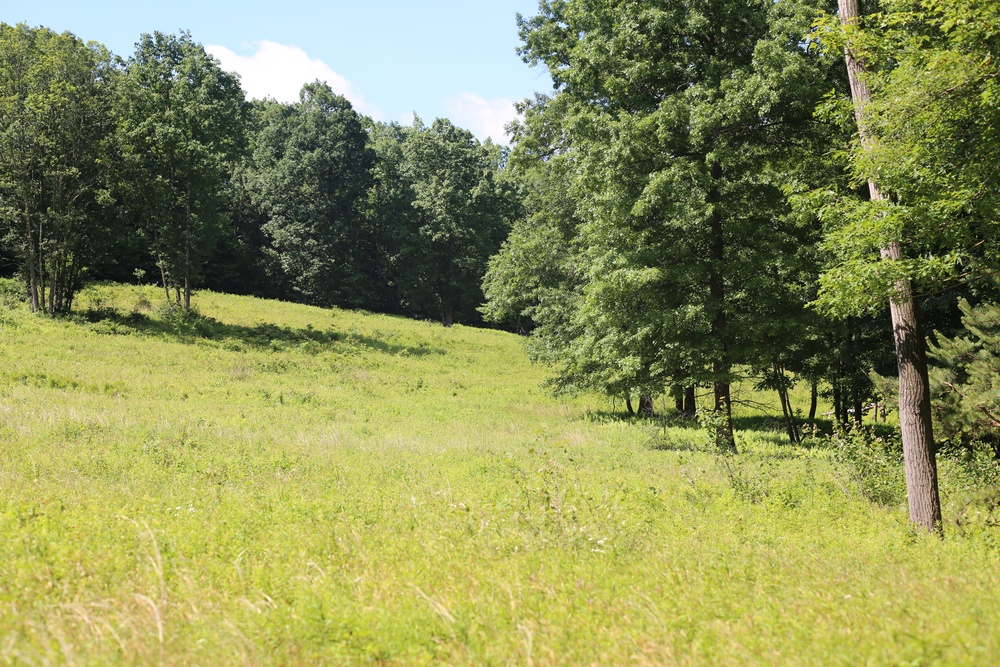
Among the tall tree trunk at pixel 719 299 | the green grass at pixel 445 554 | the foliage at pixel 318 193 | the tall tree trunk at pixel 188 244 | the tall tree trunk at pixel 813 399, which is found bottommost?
the tall tree trunk at pixel 813 399

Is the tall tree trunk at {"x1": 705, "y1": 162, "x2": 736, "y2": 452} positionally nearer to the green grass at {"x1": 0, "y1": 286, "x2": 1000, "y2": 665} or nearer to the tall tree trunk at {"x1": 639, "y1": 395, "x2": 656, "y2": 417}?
the green grass at {"x1": 0, "y1": 286, "x2": 1000, "y2": 665}

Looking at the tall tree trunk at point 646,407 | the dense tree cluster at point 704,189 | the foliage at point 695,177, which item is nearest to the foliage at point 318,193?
the dense tree cluster at point 704,189

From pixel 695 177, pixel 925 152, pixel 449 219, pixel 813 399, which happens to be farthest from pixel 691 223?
pixel 449 219

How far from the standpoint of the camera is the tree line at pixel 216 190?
97.9 ft

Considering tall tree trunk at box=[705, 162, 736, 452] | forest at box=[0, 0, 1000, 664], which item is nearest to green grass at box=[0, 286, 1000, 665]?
forest at box=[0, 0, 1000, 664]

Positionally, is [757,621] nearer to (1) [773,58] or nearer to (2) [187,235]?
(1) [773,58]

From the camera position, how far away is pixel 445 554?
21.5 ft

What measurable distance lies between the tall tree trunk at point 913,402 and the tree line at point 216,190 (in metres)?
30.3

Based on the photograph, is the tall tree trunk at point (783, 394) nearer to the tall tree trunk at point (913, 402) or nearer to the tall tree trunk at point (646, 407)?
the tall tree trunk at point (646, 407)

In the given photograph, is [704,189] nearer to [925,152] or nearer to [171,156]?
[925,152]

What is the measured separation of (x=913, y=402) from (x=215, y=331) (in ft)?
107

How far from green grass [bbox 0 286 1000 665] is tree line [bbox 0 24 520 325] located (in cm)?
1909

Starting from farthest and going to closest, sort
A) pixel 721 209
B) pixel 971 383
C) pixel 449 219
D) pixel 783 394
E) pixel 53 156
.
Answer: pixel 449 219, pixel 53 156, pixel 783 394, pixel 721 209, pixel 971 383

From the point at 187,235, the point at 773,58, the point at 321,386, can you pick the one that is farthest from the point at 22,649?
the point at 187,235
